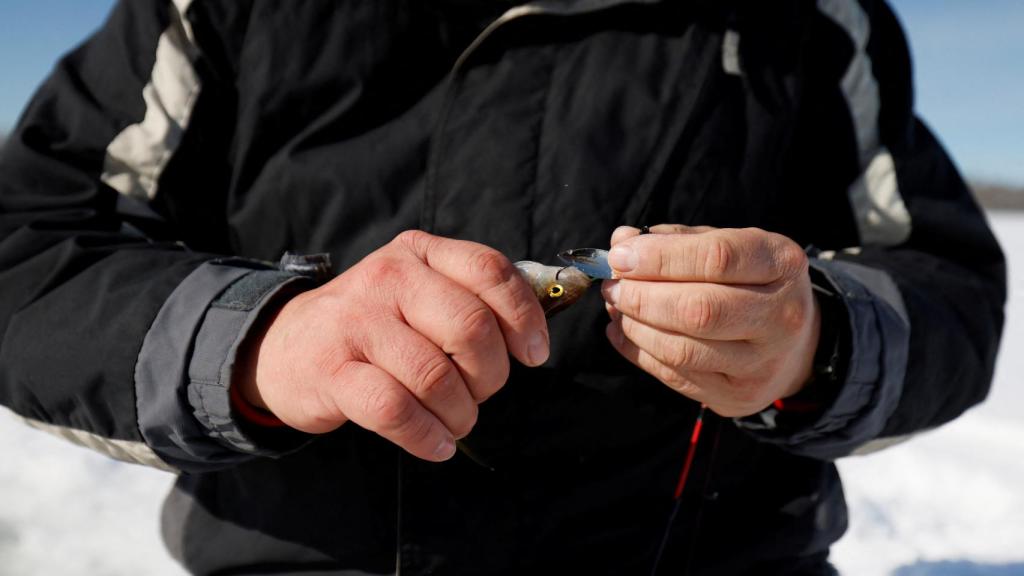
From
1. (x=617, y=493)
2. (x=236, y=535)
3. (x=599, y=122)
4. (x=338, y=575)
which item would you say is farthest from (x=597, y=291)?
(x=236, y=535)

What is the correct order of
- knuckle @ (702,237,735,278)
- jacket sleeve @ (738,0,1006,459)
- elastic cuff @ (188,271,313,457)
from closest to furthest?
1. knuckle @ (702,237,735,278)
2. elastic cuff @ (188,271,313,457)
3. jacket sleeve @ (738,0,1006,459)

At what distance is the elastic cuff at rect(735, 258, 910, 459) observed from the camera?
164cm

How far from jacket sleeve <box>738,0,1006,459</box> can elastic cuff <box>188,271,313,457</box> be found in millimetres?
1081

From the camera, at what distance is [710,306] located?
1255 mm

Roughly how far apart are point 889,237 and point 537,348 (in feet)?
4.26

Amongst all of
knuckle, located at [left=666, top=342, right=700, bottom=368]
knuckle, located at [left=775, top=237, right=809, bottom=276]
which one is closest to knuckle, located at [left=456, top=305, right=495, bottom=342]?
knuckle, located at [left=666, top=342, right=700, bottom=368]

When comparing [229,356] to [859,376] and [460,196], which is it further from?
[859,376]

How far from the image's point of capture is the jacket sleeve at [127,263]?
4.65 feet

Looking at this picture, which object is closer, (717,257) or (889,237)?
(717,257)

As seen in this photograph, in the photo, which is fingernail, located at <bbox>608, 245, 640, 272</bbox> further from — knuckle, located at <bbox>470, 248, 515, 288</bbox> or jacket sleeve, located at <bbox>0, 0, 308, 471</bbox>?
jacket sleeve, located at <bbox>0, 0, 308, 471</bbox>

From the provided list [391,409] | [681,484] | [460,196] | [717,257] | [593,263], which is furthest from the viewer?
[681,484]

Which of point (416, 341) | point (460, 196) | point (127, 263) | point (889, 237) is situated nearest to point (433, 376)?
point (416, 341)

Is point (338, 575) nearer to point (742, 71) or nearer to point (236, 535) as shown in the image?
point (236, 535)

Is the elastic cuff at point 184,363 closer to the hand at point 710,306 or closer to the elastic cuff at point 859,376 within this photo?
the hand at point 710,306
